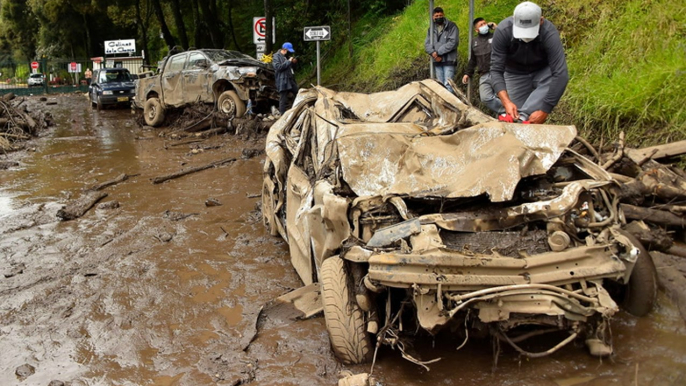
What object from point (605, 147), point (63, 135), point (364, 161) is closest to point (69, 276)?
point (364, 161)

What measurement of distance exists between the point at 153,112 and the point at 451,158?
44.0ft

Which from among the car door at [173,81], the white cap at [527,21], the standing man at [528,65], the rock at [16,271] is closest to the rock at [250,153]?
the car door at [173,81]

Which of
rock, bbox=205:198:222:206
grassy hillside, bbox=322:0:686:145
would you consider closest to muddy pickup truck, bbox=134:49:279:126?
grassy hillside, bbox=322:0:686:145

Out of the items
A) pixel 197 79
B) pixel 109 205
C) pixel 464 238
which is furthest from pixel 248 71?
pixel 464 238

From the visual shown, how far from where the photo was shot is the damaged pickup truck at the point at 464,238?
3.01 m

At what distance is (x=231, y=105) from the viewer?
43.3ft

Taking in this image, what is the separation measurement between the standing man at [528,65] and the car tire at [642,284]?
164cm

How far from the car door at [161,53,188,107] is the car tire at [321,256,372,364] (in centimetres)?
1213

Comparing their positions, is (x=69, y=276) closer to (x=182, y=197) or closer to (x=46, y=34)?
(x=182, y=197)

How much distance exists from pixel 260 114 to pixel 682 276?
10365 millimetres

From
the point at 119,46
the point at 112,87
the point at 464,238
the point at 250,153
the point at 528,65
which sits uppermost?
the point at 119,46

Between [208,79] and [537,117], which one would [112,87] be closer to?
[208,79]

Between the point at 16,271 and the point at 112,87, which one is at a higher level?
the point at 112,87

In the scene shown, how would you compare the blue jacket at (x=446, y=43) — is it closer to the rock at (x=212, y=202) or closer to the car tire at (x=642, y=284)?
the rock at (x=212, y=202)
